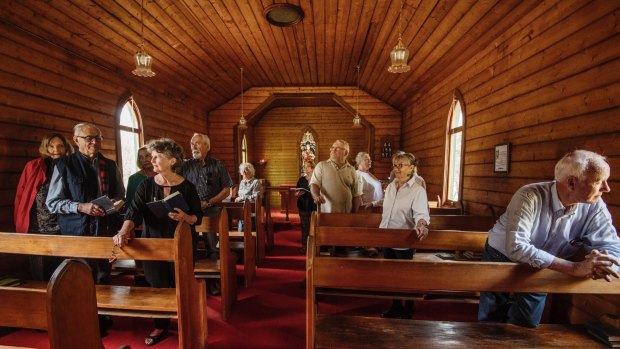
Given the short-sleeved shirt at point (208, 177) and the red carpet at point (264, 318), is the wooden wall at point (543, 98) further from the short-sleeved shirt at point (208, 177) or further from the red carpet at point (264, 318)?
the short-sleeved shirt at point (208, 177)

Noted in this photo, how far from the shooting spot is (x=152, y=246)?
182 cm

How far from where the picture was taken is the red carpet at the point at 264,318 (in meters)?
2.31

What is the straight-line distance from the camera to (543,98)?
281 centimetres

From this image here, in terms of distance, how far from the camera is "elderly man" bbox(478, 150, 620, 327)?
137cm

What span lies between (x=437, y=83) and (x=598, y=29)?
333cm

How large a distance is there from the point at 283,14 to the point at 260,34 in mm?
882

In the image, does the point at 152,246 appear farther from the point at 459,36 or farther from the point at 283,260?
the point at 459,36

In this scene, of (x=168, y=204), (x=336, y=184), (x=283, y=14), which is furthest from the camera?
(x=283, y=14)

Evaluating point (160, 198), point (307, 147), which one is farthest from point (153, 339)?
point (307, 147)

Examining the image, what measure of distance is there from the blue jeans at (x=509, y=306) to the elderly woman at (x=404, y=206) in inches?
24.3

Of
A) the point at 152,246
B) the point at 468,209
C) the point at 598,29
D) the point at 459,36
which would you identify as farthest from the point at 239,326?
the point at 459,36

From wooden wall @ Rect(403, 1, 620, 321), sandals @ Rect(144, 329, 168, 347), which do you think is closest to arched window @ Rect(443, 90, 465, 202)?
wooden wall @ Rect(403, 1, 620, 321)

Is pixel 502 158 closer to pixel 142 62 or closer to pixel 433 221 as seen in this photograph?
pixel 433 221

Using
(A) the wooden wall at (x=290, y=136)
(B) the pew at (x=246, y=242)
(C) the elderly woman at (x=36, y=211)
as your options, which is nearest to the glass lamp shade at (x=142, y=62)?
(C) the elderly woman at (x=36, y=211)
